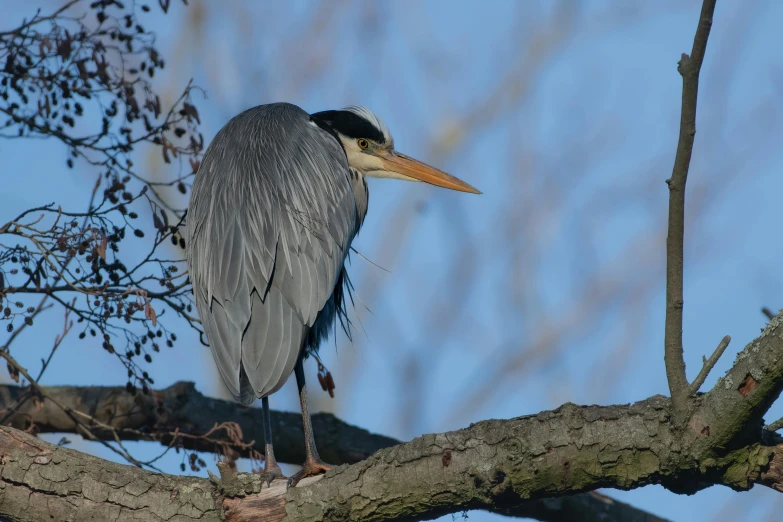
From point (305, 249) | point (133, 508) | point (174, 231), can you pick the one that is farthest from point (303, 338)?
point (133, 508)

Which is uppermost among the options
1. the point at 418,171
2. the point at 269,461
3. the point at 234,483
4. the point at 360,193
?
the point at 418,171

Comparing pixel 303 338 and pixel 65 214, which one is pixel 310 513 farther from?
pixel 65 214

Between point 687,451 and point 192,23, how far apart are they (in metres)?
11.5

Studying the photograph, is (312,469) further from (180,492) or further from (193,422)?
(193,422)

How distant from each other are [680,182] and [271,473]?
6.57ft

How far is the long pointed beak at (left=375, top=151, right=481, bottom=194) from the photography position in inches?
212

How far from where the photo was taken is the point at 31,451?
3.12m

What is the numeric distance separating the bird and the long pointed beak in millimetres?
12

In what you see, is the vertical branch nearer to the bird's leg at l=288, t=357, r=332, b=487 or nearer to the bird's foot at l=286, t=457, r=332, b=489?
the bird's leg at l=288, t=357, r=332, b=487

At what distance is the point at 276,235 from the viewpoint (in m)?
4.18

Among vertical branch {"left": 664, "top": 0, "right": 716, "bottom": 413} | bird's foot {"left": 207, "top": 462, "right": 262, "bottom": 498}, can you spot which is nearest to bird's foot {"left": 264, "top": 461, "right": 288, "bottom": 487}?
bird's foot {"left": 207, "top": 462, "right": 262, "bottom": 498}

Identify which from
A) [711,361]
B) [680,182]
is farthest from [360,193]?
[711,361]

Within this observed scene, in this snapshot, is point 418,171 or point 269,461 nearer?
point 269,461

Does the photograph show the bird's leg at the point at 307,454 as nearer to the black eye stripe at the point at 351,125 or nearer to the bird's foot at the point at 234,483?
the bird's foot at the point at 234,483
